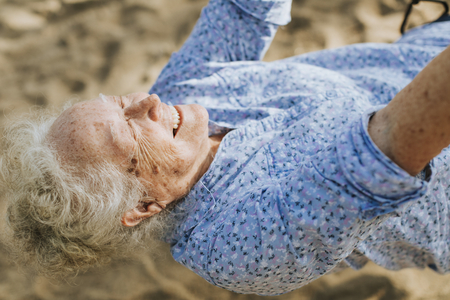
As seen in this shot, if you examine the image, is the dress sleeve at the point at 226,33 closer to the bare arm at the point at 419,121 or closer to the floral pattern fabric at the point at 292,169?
the floral pattern fabric at the point at 292,169

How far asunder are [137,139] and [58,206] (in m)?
0.48

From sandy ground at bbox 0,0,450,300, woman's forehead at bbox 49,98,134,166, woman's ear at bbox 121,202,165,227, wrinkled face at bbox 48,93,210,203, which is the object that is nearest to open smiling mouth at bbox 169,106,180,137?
wrinkled face at bbox 48,93,210,203

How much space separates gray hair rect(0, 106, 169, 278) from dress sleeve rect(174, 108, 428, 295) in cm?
40

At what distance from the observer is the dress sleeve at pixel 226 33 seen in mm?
1924

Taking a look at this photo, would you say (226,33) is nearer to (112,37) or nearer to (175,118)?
(175,118)

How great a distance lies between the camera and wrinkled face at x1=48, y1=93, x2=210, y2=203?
1345 mm

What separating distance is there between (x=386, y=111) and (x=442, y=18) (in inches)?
76.6

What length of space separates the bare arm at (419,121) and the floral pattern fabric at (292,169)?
0.04m

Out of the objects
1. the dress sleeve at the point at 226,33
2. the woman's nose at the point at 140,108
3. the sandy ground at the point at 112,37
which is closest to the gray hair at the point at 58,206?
the woman's nose at the point at 140,108

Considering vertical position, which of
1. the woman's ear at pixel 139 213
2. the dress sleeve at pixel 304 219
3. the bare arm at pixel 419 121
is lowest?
the woman's ear at pixel 139 213

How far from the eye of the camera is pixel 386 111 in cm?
88

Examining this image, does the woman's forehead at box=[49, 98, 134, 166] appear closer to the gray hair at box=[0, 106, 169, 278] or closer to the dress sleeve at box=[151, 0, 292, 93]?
the gray hair at box=[0, 106, 169, 278]

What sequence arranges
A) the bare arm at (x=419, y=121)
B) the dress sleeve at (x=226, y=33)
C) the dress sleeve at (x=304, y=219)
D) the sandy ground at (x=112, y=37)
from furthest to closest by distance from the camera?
the sandy ground at (x=112, y=37) → the dress sleeve at (x=226, y=33) → the dress sleeve at (x=304, y=219) → the bare arm at (x=419, y=121)

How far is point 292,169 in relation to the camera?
1.48 meters
